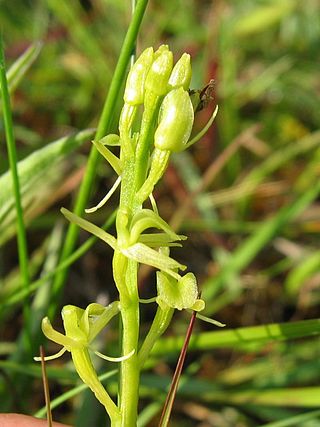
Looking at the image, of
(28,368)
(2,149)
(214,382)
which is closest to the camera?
(28,368)

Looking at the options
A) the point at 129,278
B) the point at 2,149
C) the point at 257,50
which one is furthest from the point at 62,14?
the point at 129,278

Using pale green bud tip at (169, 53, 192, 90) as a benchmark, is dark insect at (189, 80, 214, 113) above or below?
above

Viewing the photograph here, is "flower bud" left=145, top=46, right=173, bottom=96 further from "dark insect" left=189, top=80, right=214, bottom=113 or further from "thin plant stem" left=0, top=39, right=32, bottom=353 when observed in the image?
"thin plant stem" left=0, top=39, right=32, bottom=353

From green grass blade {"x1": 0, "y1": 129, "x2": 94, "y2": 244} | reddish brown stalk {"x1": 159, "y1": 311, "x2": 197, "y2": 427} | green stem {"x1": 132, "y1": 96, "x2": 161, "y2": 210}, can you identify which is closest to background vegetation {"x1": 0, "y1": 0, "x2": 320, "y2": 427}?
green grass blade {"x1": 0, "y1": 129, "x2": 94, "y2": 244}

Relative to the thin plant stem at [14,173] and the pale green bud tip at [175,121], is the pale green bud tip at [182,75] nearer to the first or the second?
the pale green bud tip at [175,121]

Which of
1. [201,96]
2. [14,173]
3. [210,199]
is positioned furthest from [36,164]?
[210,199]

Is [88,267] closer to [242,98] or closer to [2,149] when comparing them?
[2,149]

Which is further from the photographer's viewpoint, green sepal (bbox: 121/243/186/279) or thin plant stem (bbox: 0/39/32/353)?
thin plant stem (bbox: 0/39/32/353)
